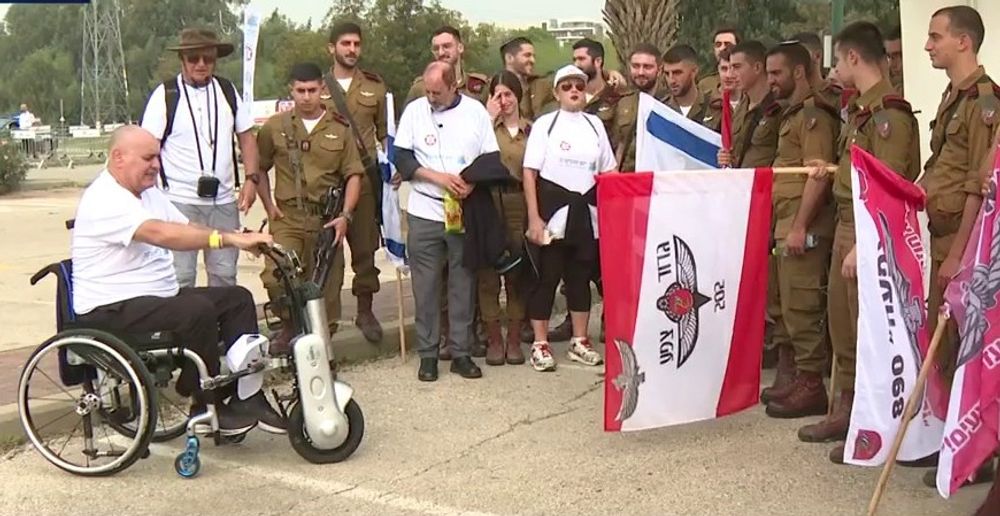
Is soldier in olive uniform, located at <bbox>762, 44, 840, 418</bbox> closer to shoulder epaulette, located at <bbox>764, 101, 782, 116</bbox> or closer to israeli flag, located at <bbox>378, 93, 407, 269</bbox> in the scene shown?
shoulder epaulette, located at <bbox>764, 101, 782, 116</bbox>

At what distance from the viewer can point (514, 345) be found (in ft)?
23.9

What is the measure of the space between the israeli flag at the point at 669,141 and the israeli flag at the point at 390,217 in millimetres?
1760

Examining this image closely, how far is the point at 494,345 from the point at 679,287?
84.1 inches

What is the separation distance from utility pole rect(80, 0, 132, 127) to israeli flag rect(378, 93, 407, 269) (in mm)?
53635

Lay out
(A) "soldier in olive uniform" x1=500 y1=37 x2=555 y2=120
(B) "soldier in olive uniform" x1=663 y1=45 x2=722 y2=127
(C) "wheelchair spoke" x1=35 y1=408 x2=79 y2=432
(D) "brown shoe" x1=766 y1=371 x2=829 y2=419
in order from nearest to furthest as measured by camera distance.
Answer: (C) "wheelchair spoke" x1=35 y1=408 x2=79 y2=432
(D) "brown shoe" x1=766 y1=371 x2=829 y2=419
(B) "soldier in olive uniform" x1=663 y1=45 x2=722 y2=127
(A) "soldier in olive uniform" x1=500 y1=37 x2=555 y2=120

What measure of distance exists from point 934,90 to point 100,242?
605 cm

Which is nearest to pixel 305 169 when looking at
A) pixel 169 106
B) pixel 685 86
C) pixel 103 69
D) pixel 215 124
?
pixel 215 124

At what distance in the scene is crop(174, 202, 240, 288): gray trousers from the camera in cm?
668

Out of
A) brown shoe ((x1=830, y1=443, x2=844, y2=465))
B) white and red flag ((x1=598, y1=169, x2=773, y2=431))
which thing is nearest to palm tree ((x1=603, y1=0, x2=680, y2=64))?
white and red flag ((x1=598, y1=169, x2=773, y2=431))

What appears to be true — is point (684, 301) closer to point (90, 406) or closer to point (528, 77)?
point (90, 406)

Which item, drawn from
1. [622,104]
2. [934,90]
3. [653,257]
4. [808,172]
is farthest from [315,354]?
[934,90]

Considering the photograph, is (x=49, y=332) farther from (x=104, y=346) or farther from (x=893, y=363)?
(x=893, y=363)

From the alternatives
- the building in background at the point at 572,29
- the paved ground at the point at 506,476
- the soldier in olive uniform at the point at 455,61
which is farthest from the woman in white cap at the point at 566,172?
the building in background at the point at 572,29

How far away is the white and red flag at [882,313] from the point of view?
4.46 m
